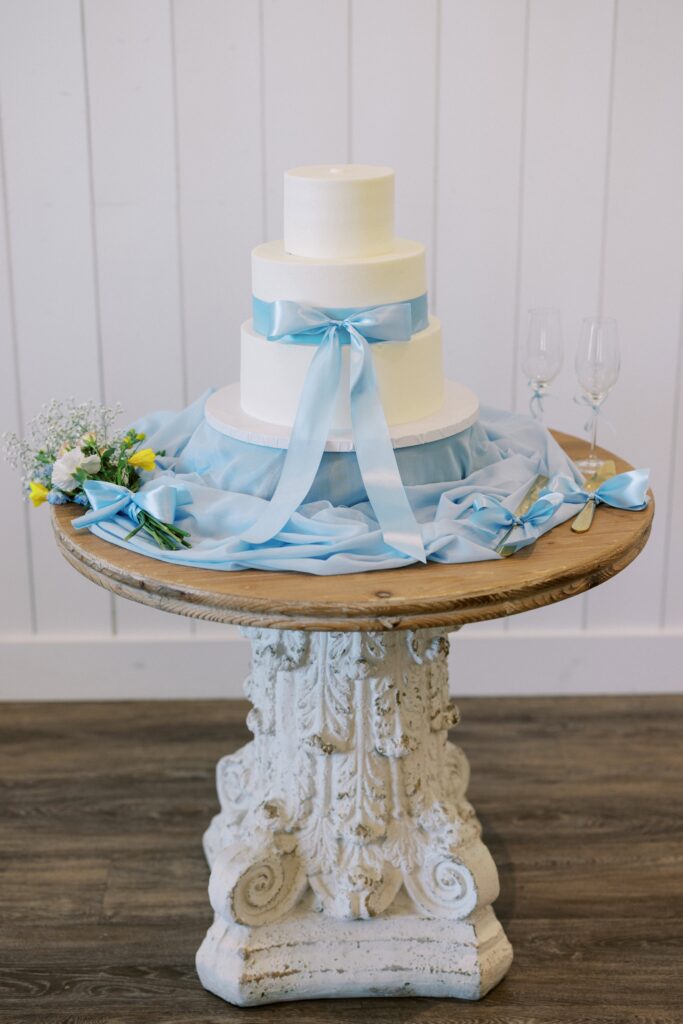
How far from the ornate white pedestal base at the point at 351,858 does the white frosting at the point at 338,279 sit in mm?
566

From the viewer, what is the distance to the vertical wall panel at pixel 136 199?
9.09 feet

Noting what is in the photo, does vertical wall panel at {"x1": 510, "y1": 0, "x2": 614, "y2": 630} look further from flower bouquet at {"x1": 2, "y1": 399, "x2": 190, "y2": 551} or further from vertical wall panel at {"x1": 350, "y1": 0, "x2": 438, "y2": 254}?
flower bouquet at {"x1": 2, "y1": 399, "x2": 190, "y2": 551}

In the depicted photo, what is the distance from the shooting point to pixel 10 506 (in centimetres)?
311

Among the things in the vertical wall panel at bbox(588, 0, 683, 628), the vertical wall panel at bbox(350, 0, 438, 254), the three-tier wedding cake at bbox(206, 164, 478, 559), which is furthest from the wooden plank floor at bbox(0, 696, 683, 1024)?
the vertical wall panel at bbox(350, 0, 438, 254)

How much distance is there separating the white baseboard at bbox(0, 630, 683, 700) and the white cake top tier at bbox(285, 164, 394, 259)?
1370 millimetres

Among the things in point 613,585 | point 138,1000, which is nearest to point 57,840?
point 138,1000

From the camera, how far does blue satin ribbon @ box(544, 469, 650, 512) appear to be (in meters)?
2.06

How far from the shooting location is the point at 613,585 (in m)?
3.17

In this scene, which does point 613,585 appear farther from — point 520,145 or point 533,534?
point 533,534

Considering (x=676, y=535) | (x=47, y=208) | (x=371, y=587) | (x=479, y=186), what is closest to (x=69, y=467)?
(x=371, y=587)

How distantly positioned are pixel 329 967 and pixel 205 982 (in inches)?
8.7

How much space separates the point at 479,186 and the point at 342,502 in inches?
47.0

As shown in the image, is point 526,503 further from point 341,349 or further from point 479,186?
point 479,186

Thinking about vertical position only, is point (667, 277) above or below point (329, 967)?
above
